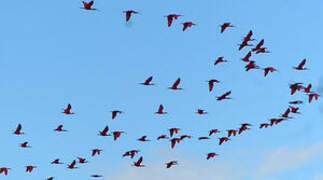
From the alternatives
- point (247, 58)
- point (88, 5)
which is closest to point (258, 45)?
point (247, 58)

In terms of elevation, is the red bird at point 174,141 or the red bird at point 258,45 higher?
the red bird at point 258,45

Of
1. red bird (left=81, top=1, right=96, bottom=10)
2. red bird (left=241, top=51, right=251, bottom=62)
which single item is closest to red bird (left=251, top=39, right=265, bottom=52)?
red bird (left=241, top=51, right=251, bottom=62)

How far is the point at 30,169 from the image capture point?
87.2 meters

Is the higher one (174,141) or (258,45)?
(258,45)

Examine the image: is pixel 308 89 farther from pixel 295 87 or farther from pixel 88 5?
pixel 88 5

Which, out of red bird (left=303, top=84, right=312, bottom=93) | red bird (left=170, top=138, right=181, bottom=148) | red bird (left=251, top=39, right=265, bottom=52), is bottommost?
red bird (left=170, top=138, right=181, bottom=148)

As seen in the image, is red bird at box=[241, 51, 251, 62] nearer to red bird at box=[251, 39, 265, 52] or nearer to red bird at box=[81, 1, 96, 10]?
red bird at box=[251, 39, 265, 52]

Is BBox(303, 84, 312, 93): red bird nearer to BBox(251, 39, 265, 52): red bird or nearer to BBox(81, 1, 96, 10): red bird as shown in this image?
BBox(251, 39, 265, 52): red bird

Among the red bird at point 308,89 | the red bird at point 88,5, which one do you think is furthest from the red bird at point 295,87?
the red bird at point 88,5

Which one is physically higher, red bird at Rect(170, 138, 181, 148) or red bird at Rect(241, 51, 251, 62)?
red bird at Rect(241, 51, 251, 62)

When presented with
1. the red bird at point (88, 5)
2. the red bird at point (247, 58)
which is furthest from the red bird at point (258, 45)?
the red bird at point (88, 5)

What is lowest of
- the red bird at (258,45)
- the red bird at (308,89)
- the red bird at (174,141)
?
the red bird at (174,141)

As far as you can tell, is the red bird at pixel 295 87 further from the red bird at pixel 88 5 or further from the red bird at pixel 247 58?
the red bird at pixel 88 5

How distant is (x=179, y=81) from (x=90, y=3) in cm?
1516
